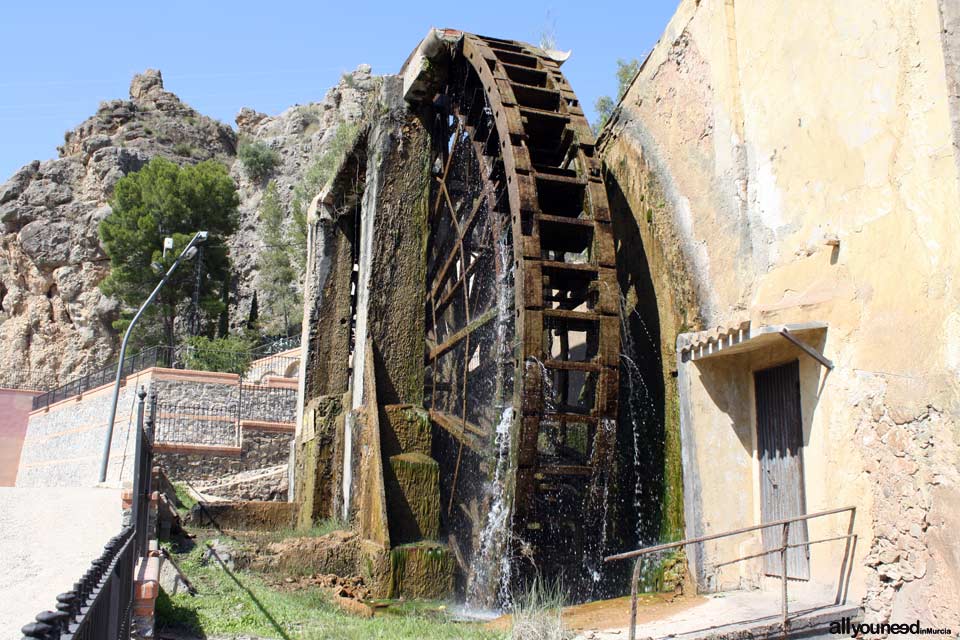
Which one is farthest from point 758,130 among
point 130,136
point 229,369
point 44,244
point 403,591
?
point 130,136

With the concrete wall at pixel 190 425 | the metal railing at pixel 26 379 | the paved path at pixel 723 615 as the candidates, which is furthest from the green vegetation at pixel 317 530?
the metal railing at pixel 26 379

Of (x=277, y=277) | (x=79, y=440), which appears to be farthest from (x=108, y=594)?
(x=277, y=277)

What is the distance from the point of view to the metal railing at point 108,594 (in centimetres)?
197

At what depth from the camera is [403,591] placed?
A: 701 centimetres

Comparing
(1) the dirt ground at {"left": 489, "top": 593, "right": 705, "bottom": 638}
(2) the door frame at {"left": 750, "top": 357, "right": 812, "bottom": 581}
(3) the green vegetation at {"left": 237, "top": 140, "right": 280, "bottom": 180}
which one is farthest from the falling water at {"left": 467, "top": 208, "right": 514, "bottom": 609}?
(3) the green vegetation at {"left": 237, "top": 140, "right": 280, "bottom": 180}

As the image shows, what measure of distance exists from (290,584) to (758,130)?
5.21 meters

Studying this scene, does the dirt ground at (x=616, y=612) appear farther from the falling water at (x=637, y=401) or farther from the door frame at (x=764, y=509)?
the falling water at (x=637, y=401)

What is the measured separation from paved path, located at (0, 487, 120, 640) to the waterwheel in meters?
3.10

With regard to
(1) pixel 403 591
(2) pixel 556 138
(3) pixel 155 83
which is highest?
(3) pixel 155 83

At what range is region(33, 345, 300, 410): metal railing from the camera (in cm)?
2305

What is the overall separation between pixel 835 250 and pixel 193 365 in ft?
70.0

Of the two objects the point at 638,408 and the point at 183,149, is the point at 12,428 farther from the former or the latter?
the point at 638,408

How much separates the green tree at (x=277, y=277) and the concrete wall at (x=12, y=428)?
12122mm

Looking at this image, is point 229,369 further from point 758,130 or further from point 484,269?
point 758,130
